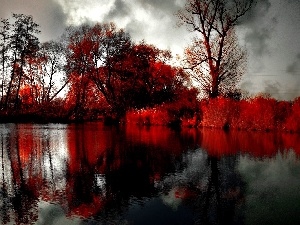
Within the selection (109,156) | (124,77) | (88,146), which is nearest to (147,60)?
(124,77)

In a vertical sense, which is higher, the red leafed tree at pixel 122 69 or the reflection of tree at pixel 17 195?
the red leafed tree at pixel 122 69

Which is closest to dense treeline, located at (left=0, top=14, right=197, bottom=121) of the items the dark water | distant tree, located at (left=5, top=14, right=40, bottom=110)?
distant tree, located at (left=5, top=14, right=40, bottom=110)

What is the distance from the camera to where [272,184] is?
12.8 metres

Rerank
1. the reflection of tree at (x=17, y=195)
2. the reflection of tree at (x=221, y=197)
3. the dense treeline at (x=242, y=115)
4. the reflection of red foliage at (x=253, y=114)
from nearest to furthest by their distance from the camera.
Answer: the reflection of tree at (x=221, y=197) < the reflection of tree at (x=17, y=195) < the reflection of red foliage at (x=253, y=114) < the dense treeline at (x=242, y=115)

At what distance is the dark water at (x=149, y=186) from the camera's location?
8.97 m

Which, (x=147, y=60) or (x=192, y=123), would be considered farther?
(x=147, y=60)

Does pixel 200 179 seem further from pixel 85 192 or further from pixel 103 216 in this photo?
pixel 103 216

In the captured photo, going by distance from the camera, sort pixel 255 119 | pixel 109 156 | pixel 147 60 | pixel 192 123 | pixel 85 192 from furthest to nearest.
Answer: pixel 147 60 < pixel 192 123 < pixel 255 119 < pixel 109 156 < pixel 85 192

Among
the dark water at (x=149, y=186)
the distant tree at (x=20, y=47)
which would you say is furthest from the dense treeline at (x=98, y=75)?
the dark water at (x=149, y=186)

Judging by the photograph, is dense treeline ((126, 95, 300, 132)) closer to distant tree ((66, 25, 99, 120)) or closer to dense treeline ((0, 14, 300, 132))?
dense treeline ((0, 14, 300, 132))

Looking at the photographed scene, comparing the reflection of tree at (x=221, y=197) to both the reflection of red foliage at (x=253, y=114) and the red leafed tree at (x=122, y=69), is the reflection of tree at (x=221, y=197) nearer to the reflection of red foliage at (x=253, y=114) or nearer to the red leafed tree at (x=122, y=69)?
the reflection of red foliage at (x=253, y=114)

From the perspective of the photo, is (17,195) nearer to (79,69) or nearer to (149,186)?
(149,186)

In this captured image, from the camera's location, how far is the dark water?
8969 mm

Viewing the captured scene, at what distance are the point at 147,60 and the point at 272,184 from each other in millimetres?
41573
